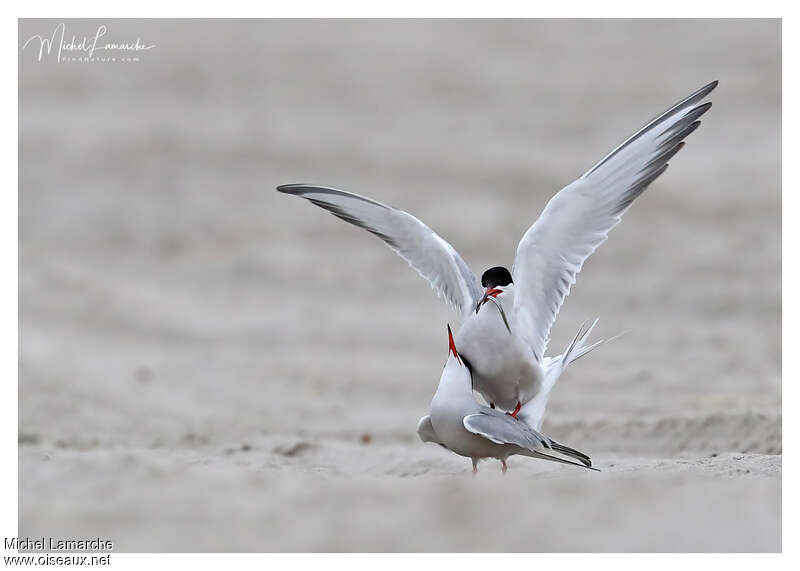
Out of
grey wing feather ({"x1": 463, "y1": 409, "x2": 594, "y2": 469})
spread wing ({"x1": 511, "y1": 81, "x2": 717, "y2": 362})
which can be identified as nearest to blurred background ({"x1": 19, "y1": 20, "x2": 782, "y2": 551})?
grey wing feather ({"x1": 463, "y1": 409, "x2": 594, "y2": 469})

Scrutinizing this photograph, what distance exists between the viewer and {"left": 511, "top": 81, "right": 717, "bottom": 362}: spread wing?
178 inches

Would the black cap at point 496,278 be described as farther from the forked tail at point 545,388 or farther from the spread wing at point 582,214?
the forked tail at point 545,388

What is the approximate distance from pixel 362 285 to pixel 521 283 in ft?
13.8

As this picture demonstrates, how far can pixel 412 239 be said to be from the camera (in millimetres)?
5016

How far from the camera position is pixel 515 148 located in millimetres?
10750

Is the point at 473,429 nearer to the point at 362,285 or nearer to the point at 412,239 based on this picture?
the point at 412,239

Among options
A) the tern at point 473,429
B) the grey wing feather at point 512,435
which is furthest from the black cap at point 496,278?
the grey wing feather at point 512,435

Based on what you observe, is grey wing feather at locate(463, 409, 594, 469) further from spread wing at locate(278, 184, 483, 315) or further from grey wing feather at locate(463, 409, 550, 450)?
spread wing at locate(278, 184, 483, 315)

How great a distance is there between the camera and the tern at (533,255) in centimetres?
455

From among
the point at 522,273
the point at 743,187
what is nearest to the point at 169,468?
the point at 522,273

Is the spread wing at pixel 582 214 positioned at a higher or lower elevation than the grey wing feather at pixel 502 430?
higher

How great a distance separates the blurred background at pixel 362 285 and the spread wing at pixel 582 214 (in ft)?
2.58

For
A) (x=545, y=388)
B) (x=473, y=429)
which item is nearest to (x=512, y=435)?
(x=473, y=429)

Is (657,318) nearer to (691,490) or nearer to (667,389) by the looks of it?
(667,389)
